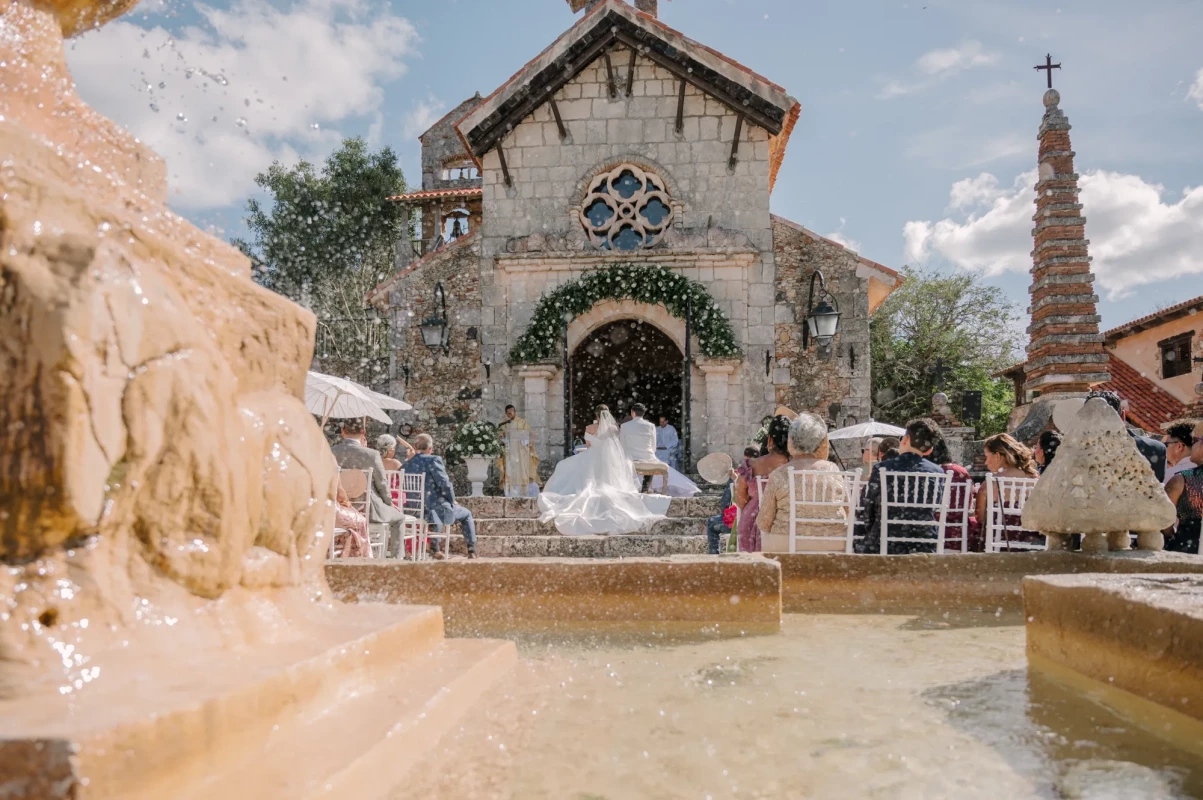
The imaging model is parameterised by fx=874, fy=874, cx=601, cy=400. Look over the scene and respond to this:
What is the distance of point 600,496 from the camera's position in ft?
35.8

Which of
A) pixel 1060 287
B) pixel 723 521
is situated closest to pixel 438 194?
pixel 1060 287

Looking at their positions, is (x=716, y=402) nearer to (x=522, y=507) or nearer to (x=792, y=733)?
(x=522, y=507)

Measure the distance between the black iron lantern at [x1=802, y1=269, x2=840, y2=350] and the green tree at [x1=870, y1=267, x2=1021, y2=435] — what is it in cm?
1907

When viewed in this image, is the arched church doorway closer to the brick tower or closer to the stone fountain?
A: the brick tower

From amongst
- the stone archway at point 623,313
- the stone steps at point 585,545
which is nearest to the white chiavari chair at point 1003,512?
the stone steps at point 585,545

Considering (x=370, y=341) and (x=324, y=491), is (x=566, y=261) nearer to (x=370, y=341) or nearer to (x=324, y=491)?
(x=324, y=491)

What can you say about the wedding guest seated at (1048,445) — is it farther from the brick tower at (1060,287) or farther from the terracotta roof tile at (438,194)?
the terracotta roof tile at (438,194)

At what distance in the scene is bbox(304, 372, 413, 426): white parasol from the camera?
9.19 metres

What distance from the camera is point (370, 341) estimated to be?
30.5m

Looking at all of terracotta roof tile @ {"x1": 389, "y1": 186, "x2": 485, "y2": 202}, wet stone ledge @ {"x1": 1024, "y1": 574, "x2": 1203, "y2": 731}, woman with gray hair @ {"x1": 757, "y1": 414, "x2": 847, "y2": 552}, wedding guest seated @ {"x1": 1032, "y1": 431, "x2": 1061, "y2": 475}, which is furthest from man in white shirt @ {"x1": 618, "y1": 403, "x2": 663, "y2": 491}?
terracotta roof tile @ {"x1": 389, "y1": 186, "x2": 485, "y2": 202}

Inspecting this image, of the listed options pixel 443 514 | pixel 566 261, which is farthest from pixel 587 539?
pixel 566 261

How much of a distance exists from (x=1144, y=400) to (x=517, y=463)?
54.6ft

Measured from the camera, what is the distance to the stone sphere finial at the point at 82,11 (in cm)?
212

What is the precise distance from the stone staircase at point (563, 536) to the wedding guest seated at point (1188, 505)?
16.1 feet
